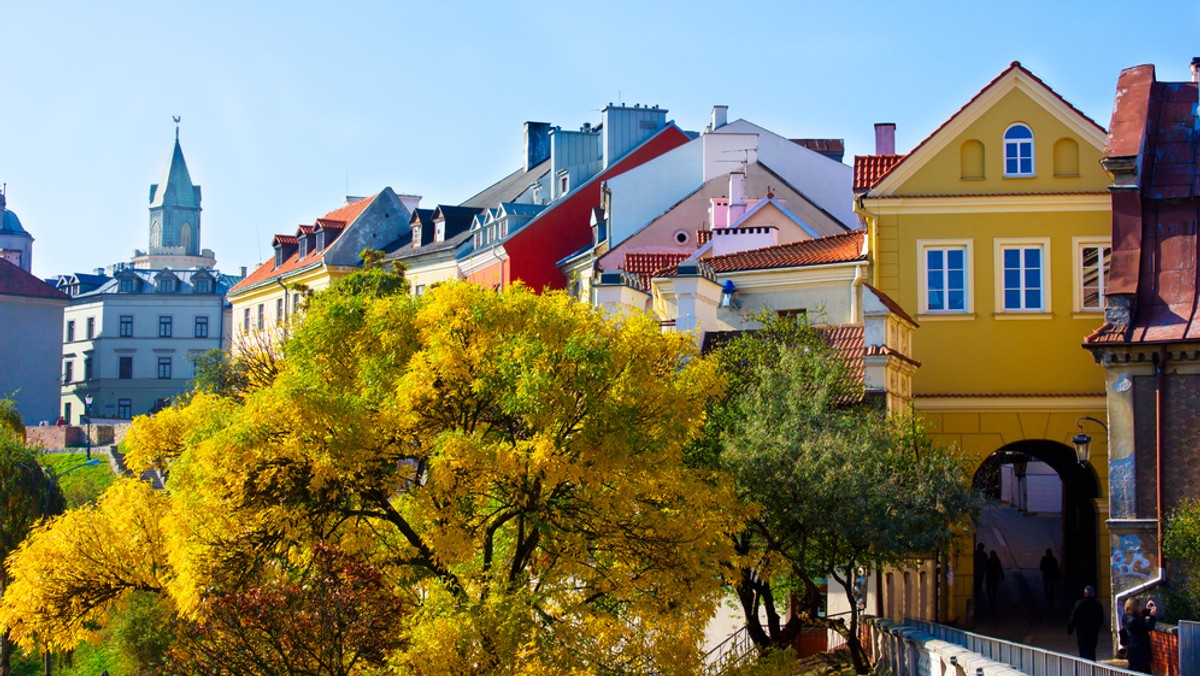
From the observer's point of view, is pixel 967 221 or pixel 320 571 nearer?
pixel 320 571

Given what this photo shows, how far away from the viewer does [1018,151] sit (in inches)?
1598

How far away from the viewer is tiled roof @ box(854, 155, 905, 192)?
41531 millimetres

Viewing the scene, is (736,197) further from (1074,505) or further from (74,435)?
(74,435)

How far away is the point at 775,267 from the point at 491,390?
1703 cm

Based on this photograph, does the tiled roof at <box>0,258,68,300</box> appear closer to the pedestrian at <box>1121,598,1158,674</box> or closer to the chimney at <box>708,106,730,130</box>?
the chimney at <box>708,106,730,130</box>

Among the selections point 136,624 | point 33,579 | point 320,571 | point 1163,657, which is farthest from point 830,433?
point 136,624

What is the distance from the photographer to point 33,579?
2797cm

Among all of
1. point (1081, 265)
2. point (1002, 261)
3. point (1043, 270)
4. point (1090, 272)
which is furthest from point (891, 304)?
point (1090, 272)

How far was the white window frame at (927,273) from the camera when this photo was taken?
40.2m

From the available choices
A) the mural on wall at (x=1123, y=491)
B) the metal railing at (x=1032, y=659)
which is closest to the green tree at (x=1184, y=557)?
the mural on wall at (x=1123, y=491)

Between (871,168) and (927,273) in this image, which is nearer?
(927,273)

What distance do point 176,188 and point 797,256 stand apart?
144111mm

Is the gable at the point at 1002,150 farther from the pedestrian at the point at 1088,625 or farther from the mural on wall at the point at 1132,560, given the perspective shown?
the pedestrian at the point at 1088,625

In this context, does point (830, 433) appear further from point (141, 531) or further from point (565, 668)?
point (141, 531)
